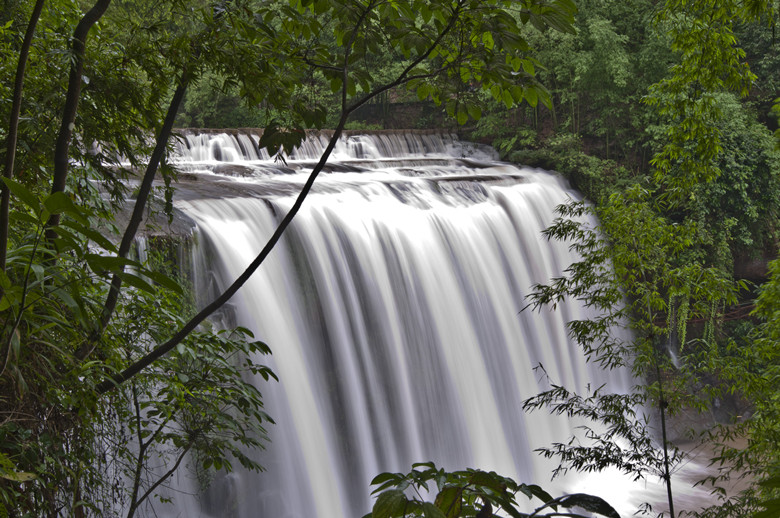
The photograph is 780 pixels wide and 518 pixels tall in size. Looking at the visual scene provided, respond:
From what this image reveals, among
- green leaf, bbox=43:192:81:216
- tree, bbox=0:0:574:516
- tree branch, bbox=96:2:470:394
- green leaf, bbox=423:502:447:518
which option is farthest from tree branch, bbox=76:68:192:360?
green leaf, bbox=423:502:447:518

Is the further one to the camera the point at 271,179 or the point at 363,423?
the point at 271,179

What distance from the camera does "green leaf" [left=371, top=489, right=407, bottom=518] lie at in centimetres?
106

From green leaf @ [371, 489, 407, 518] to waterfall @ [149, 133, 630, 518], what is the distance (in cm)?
449

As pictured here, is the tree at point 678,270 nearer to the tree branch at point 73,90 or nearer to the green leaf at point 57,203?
the tree branch at point 73,90

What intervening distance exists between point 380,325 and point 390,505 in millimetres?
7078

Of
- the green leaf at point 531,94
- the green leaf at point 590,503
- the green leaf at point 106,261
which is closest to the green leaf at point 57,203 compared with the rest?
the green leaf at point 106,261

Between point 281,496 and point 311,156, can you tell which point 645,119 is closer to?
point 311,156

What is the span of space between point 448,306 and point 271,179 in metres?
3.84

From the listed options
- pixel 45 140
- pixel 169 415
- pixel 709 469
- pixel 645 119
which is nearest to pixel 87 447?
pixel 169 415

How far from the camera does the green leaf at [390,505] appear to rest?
106cm

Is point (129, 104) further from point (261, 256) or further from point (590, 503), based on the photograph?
point (590, 503)

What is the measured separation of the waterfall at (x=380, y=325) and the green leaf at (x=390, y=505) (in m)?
4.49

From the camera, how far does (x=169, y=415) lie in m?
2.59

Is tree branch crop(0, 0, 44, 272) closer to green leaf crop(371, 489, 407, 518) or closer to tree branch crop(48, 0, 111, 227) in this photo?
tree branch crop(48, 0, 111, 227)
